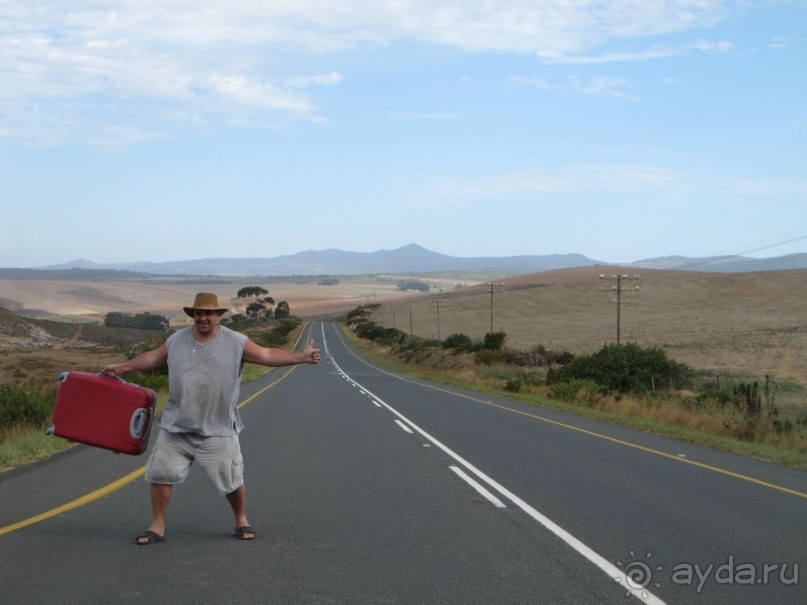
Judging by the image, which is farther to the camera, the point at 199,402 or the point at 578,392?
the point at 578,392

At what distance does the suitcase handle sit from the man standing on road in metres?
0.28

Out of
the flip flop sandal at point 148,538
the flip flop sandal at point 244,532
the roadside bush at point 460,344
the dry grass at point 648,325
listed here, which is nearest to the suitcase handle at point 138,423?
the flip flop sandal at point 148,538

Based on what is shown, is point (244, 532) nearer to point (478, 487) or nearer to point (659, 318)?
point (478, 487)

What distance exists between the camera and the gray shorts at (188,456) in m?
7.07

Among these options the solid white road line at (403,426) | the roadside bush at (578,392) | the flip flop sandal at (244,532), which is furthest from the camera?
the roadside bush at (578,392)

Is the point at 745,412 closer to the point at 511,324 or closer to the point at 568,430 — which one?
the point at 568,430

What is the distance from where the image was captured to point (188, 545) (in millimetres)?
7094

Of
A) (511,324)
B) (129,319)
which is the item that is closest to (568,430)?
(511,324)

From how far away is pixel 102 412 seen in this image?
7.39 metres

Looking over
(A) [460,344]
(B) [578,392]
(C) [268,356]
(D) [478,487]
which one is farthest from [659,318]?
(C) [268,356]

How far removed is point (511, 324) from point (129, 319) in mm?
68142

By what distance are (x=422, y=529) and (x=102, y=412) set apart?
2991 millimetres

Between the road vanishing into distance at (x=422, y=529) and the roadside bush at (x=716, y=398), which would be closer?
the road vanishing into distance at (x=422, y=529)

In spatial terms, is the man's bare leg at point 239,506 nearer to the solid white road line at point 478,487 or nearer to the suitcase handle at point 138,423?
the suitcase handle at point 138,423
